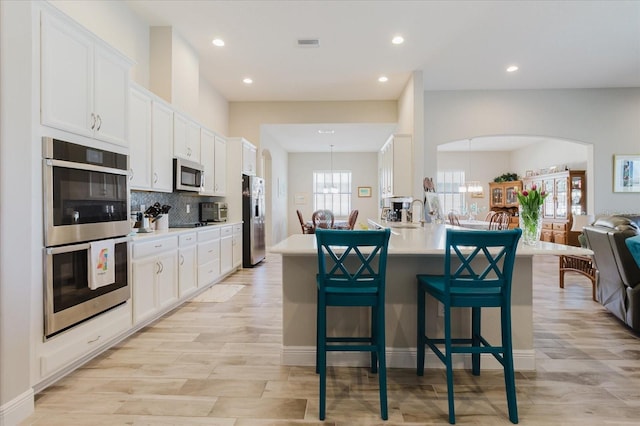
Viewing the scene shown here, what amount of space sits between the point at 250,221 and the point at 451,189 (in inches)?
301

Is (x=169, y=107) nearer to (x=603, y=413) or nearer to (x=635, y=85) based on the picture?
(x=603, y=413)

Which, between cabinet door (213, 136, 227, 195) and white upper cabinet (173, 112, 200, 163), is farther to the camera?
cabinet door (213, 136, 227, 195)

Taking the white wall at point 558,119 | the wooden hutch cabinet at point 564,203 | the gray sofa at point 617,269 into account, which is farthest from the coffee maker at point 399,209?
the wooden hutch cabinet at point 564,203

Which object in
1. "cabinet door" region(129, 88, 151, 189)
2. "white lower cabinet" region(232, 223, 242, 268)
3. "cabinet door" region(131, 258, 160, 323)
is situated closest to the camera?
"cabinet door" region(131, 258, 160, 323)

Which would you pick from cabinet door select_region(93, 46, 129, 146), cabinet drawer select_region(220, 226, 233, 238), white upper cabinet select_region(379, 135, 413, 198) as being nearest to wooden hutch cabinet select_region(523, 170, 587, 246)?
white upper cabinet select_region(379, 135, 413, 198)

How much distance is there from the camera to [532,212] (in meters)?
2.25

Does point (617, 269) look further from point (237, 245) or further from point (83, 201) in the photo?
point (237, 245)

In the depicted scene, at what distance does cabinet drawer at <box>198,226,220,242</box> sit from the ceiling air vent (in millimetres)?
2691

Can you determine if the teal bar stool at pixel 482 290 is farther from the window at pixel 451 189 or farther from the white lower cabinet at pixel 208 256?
the window at pixel 451 189

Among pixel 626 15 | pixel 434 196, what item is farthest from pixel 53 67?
pixel 626 15

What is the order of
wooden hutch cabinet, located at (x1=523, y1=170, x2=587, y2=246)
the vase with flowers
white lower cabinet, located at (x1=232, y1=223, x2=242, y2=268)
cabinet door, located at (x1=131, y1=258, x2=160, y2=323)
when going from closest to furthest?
1. the vase with flowers
2. cabinet door, located at (x1=131, y1=258, x2=160, y2=323)
3. white lower cabinet, located at (x1=232, y1=223, x2=242, y2=268)
4. wooden hutch cabinet, located at (x1=523, y1=170, x2=587, y2=246)

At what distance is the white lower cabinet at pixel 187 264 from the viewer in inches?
141

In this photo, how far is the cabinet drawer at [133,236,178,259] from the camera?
2.79 m

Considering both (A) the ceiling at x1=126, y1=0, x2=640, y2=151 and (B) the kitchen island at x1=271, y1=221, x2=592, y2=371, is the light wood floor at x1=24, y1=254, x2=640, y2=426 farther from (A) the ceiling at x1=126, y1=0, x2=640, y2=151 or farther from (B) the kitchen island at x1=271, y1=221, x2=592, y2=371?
(A) the ceiling at x1=126, y1=0, x2=640, y2=151
